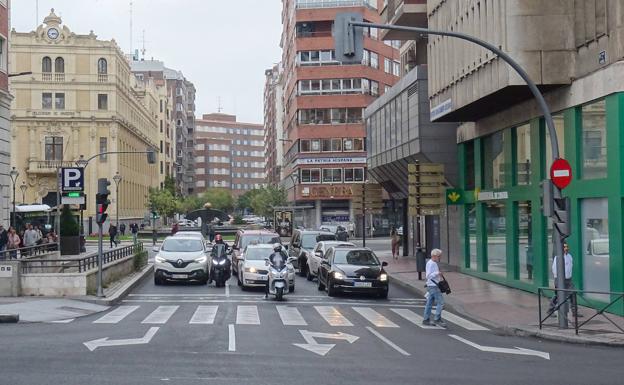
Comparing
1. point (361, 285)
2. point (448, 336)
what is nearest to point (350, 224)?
point (361, 285)

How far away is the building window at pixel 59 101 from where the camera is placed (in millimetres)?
75250

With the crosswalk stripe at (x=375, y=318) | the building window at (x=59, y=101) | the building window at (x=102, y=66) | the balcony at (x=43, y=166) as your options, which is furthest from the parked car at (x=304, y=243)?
the building window at (x=59, y=101)

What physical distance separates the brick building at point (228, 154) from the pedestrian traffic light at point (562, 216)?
154536 millimetres

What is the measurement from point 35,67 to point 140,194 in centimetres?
2565

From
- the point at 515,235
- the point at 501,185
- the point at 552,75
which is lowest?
the point at 515,235

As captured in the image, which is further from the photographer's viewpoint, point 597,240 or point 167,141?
point 167,141

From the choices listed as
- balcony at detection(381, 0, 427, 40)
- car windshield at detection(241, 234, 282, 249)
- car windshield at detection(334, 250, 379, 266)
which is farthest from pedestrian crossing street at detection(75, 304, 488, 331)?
balcony at detection(381, 0, 427, 40)

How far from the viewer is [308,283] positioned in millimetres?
28484

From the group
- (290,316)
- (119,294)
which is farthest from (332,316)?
(119,294)

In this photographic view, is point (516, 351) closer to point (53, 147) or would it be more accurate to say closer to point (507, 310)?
point (507, 310)

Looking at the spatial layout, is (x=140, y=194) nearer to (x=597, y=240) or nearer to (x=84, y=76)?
(x=84, y=76)

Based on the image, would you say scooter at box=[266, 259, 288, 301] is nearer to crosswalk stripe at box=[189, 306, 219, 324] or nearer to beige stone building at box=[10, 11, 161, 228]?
crosswalk stripe at box=[189, 306, 219, 324]

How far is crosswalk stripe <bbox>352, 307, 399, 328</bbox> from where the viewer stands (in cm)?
1712

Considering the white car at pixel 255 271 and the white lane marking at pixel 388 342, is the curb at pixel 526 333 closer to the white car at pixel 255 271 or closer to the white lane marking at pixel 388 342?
the white lane marking at pixel 388 342
